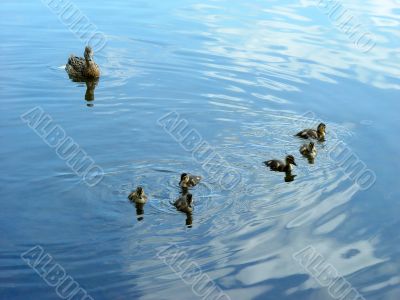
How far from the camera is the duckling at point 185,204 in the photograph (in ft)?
27.9

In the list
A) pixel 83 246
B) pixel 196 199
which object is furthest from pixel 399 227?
pixel 83 246

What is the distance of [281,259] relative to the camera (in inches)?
303

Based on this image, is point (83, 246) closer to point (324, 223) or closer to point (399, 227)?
point (324, 223)

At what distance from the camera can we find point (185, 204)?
8500 millimetres

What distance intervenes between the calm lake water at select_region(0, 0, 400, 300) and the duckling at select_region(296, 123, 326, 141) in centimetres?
16

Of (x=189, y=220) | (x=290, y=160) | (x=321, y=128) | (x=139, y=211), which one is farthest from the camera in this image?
(x=321, y=128)

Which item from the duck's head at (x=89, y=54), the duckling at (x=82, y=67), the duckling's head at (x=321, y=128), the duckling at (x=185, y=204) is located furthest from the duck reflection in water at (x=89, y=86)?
the duckling at (x=185, y=204)

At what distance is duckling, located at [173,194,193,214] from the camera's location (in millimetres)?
8492

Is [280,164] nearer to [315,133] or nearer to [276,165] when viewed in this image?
[276,165]

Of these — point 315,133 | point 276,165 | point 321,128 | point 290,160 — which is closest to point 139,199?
point 276,165

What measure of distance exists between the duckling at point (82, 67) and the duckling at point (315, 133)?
14.0 ft

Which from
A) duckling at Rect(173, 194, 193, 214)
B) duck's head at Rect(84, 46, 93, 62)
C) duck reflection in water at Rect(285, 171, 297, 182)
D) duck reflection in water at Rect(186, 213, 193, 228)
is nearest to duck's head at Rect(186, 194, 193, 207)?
duckling at Rect(173, 194, 193, 214)

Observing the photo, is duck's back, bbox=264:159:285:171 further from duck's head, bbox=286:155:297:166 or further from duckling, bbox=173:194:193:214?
duckling, bbox=173:194:193:214

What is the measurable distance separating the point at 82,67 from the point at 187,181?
16.8ft
